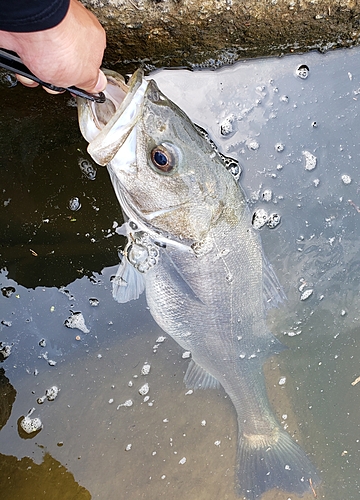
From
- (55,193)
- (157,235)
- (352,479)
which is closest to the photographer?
(157,235)

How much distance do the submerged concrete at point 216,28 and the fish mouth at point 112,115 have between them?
0.54 metres

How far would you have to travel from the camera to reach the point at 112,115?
5.65ft

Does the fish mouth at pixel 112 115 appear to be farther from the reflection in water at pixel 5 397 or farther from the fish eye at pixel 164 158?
the reflection in water at pixel 5 397

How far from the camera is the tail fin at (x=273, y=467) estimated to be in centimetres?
259

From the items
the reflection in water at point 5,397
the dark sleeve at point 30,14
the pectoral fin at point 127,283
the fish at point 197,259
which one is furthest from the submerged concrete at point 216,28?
the reflection in water at point 5,397

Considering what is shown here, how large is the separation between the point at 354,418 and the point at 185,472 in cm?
115

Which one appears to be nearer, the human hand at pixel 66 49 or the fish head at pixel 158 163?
the human hand at pixel 66 49

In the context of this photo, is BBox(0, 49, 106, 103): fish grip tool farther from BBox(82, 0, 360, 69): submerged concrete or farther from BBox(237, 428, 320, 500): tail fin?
BBox(237, 428, 320, 500): tail fin

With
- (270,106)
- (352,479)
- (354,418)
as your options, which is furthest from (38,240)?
(352,479)

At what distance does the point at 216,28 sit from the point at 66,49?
1.08 m

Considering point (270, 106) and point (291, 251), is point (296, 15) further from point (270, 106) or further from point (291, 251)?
point (291, 251)

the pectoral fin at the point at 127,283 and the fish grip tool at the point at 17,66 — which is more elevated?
the fish grip tool at the point at 17,66

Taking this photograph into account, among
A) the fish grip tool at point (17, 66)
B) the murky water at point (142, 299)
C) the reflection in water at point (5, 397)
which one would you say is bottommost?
the reflection in water at point (5, 397)

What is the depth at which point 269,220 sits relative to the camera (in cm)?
254
